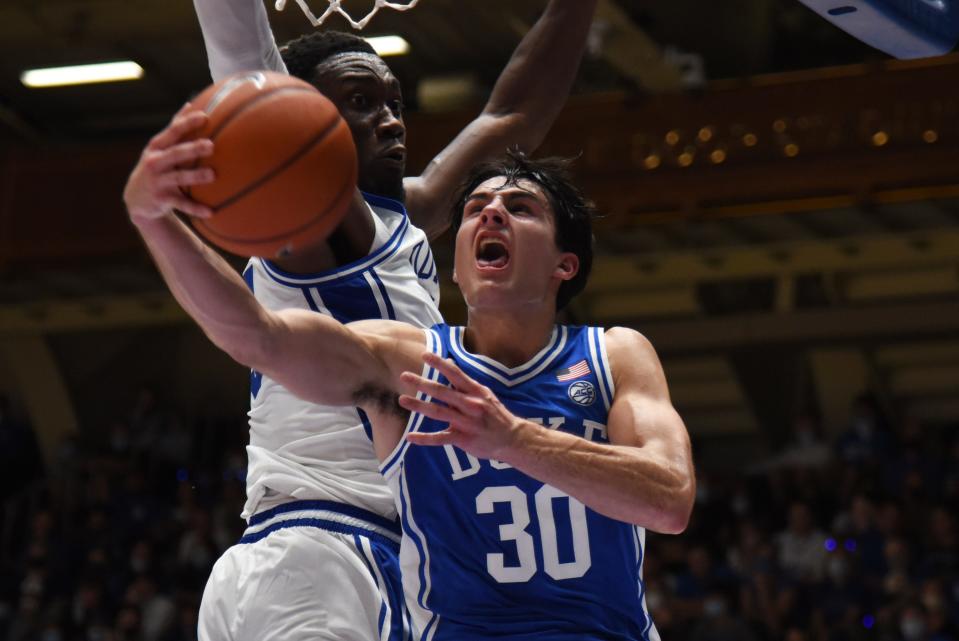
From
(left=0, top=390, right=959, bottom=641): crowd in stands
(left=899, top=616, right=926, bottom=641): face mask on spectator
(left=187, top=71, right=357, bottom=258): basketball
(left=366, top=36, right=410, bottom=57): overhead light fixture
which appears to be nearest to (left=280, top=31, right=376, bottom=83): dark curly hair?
(left=187, top=71, right=357, bottom=258): basketball

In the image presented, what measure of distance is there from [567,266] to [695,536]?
35.0 feet

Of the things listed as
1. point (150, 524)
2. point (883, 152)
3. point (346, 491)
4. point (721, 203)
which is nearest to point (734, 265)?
point (721, 203)

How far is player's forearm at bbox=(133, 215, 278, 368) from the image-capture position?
3.20m

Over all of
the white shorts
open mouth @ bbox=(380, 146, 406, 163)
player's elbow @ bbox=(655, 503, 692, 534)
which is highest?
open mouth @ bbox=(380, 146, 406, 163)

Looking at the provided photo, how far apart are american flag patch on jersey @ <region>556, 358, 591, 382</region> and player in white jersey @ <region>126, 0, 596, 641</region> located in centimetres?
54

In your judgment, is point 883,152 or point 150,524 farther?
point 150,524

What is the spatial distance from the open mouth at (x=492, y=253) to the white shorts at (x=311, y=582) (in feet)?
2.38

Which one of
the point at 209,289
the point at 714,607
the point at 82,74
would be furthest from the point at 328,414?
the point at 82,74

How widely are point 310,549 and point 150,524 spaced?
13.3 meters

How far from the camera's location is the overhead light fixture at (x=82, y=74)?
17141 mm

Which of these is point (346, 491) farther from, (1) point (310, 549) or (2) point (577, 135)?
(2) point (577, 135)

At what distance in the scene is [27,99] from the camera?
18031 mm

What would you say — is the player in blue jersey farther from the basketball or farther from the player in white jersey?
the player in white jersey

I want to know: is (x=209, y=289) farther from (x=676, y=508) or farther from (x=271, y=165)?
(x=676, y=508)
